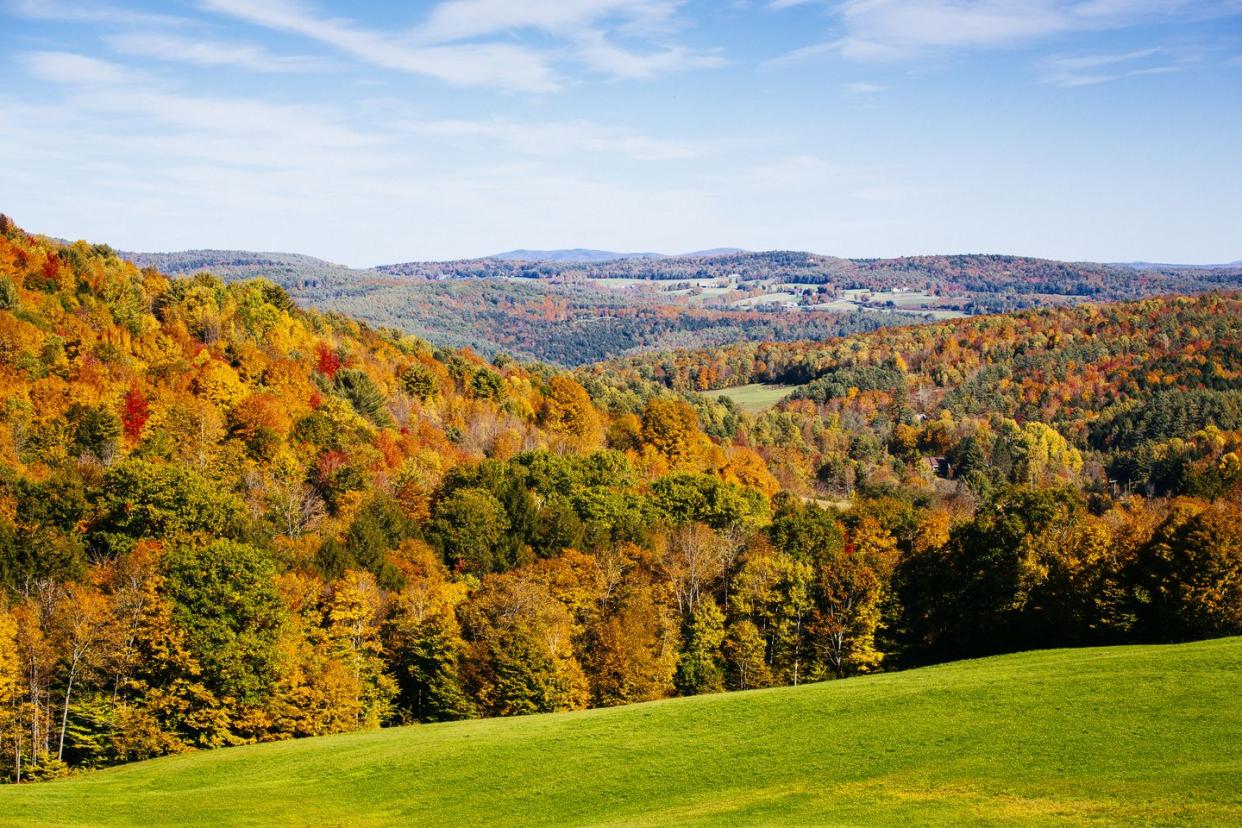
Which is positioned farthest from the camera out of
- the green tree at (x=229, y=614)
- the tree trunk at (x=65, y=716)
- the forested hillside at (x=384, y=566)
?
the forested hillside at (x=384, y=566)

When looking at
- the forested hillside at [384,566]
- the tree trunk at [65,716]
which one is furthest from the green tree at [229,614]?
the tree trunk at [65,716]

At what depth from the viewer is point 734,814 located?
33219 mm

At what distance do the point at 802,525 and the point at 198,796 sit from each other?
4347 cm

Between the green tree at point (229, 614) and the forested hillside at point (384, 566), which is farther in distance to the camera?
the forested hillside at point (384, 566)

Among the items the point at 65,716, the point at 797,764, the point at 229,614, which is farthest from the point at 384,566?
the point at 797,764

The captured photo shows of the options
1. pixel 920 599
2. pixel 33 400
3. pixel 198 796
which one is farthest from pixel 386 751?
pixel 33 400

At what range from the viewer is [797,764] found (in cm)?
3819

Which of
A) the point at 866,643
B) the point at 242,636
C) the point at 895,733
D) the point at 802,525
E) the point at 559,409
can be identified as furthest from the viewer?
the point at 559,409

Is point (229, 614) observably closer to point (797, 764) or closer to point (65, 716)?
point (65, 716)

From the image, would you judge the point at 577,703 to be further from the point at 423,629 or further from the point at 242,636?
the point at 242,636

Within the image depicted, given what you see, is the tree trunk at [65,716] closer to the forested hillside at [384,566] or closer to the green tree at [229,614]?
the forested hillside at [384,566]

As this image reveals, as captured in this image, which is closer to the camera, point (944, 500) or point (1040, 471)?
point (944, 500)

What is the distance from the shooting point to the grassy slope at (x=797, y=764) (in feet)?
106

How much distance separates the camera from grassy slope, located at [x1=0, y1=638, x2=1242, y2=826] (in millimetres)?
32188
